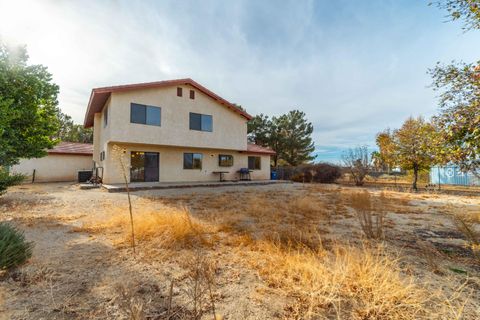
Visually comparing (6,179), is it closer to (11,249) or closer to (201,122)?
(11,249)

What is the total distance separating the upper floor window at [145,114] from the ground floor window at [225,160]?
5.45 m

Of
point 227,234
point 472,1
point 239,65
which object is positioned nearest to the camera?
point 472,1

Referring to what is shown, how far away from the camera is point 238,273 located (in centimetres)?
261

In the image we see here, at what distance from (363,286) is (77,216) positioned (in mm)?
6465

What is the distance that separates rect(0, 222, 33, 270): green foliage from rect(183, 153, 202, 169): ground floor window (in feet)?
40.9

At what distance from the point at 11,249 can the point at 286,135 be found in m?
26.7

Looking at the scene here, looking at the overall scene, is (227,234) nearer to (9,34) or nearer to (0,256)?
(0,256)

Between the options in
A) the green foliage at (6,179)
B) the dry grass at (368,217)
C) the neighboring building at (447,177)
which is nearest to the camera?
the dry grass at (368,217)

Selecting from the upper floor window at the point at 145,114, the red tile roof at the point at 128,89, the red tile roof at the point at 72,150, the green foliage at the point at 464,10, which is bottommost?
the red tile roof at the point at 72,150

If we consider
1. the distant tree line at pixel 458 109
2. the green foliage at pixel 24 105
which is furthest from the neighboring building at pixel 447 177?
the green foliage at pixel 24 105

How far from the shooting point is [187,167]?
15.1 metres

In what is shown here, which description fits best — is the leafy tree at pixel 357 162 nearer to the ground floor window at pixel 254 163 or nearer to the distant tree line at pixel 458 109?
the ground floor window at pixel 254 163

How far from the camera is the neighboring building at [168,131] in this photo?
1188 cm

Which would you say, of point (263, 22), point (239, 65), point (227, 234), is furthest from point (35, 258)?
point (239, 65)
